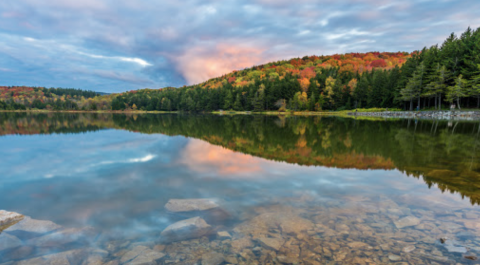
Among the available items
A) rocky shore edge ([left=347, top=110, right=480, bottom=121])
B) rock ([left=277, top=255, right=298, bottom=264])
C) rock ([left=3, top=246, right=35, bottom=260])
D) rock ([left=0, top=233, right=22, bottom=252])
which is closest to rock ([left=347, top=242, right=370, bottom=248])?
rock ([left=277, top=255, right=298, bottom=264])

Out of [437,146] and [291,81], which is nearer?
[437,146]

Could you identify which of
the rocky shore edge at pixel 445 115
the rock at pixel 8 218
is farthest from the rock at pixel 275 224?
the rocky shore edge at pixel 445 115

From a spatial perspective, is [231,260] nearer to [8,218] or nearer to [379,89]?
[8,218]

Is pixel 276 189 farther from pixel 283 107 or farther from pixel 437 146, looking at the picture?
pixel 283 107

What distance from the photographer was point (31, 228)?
17.6ft

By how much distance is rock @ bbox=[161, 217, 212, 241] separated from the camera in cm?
505

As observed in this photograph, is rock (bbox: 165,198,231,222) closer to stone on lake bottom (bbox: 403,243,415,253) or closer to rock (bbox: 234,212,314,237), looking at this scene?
rock (bbox: 234,212,314,237)

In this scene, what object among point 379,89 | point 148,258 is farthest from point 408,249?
point 379,89

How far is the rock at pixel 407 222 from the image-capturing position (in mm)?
5461

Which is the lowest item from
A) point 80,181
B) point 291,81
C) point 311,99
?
point 80,181

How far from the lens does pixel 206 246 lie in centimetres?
471

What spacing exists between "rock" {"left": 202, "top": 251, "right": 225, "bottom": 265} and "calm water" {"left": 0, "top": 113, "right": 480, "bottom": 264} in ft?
0.06

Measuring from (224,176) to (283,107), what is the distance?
94.6 meters

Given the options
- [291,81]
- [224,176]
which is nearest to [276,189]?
[224,176]
